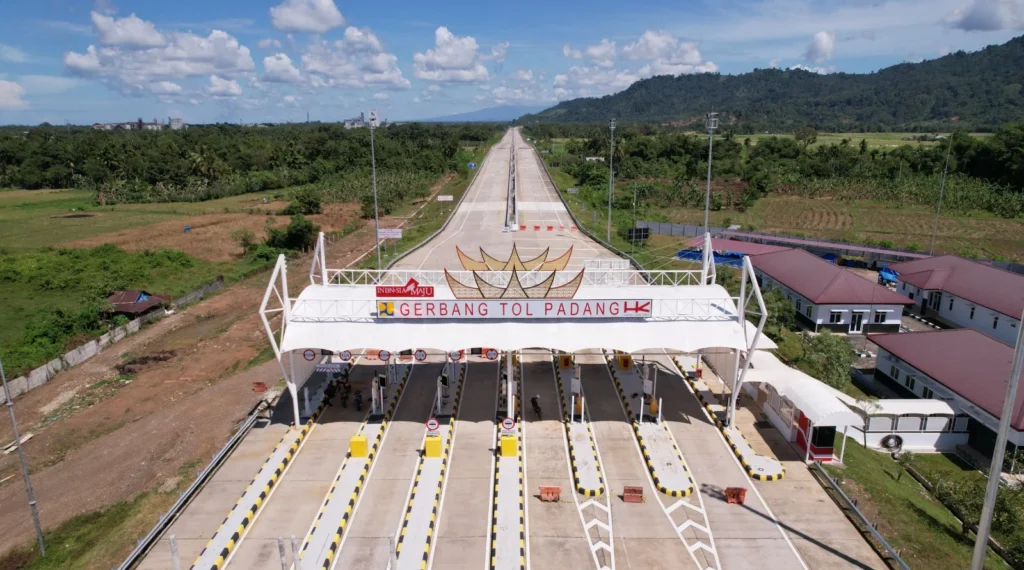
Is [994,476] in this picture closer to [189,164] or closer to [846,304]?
[846,304]

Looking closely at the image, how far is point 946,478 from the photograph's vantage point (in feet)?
69.3

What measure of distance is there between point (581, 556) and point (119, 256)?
50.9 m

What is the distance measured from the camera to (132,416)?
2603 cm

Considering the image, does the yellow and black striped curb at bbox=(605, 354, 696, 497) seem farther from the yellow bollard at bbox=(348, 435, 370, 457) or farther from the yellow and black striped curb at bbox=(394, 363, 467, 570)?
the yellow bollard at bbox=(348, 435, 370, 457)

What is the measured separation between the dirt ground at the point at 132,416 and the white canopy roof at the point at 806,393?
20928 millimetres

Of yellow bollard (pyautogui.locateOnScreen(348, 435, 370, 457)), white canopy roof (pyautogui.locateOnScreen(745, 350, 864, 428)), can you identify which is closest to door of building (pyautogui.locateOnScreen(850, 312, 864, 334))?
white canopy roof (pyautogui.locateOnScreen(745, 350, 864, 428))

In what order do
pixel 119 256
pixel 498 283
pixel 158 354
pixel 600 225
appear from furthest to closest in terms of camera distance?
pixel 600 225 < pixel 119 256 < pixel 158 354 < pixel 498 283

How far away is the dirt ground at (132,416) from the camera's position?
2011cm

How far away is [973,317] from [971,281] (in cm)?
295

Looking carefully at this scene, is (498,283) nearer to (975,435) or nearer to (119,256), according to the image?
(975,435)

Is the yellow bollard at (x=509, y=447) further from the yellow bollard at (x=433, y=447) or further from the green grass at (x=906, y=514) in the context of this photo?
the green grass at (x=906, y=514)

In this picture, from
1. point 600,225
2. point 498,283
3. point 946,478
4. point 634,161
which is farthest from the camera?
point 634,161

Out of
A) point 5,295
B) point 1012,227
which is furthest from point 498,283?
point 1012,227

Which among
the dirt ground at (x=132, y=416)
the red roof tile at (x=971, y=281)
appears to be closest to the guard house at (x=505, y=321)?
the dirt ground at (x=132, y=416)
